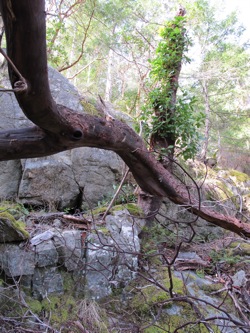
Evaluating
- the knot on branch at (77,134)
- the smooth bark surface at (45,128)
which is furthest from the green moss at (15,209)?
the knot on branch at (77,134)

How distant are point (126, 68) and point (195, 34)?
3.21 meters

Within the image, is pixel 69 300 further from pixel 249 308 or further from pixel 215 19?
pixel 215 19

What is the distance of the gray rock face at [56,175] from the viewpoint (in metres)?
5.34

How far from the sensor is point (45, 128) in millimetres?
2195

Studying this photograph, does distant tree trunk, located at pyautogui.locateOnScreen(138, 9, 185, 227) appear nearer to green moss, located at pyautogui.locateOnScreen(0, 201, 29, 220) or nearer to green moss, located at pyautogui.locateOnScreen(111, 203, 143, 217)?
green moss, located at pyautogui.locateOnScreen(111, 203, 143, 217)

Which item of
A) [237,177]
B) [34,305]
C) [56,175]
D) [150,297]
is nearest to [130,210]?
[150,297]

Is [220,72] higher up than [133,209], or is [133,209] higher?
[220,72]

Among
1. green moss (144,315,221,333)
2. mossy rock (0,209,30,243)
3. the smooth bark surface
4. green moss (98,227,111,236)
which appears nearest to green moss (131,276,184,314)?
green moss (144,315,221,333)

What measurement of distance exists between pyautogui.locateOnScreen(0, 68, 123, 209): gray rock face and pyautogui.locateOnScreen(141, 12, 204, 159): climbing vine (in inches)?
57.5

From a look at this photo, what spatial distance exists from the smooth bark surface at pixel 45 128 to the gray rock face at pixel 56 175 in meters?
2.15

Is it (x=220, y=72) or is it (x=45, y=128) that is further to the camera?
(x=220, y=72)

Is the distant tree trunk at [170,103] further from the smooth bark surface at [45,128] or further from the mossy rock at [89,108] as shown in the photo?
the mossy rock at [89,108]

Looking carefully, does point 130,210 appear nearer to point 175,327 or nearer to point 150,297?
point 150,297

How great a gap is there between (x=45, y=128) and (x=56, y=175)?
3423 mm
